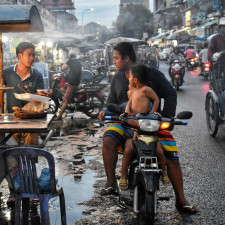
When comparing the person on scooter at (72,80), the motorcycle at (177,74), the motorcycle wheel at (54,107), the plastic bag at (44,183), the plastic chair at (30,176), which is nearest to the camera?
the plastic chair at (30,176)

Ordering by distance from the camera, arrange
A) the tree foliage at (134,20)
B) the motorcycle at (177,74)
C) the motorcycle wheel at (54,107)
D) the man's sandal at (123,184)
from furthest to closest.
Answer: the tree foliage at (134,20), the motorcycle at (177,74), the motorcycle wheel at (54,107), the man's sandal at (123,184)

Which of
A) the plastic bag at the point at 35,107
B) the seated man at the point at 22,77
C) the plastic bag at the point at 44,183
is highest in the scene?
the seated man at the point at 22,77

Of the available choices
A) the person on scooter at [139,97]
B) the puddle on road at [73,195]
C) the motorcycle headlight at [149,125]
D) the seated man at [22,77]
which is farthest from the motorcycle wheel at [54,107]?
the motorcycle headlight at [149,125]

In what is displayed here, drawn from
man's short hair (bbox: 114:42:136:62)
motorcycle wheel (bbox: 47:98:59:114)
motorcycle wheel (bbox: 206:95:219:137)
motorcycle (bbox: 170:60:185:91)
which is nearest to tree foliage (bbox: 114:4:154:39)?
motorcycle (bbox: 170:60:185:91)

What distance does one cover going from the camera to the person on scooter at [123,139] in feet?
13.5

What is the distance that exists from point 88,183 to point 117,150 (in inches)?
55.2

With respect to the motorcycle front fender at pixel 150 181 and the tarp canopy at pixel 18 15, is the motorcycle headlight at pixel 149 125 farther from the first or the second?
the tarp canopy at pixel 18 15

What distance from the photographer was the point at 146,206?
3467mm

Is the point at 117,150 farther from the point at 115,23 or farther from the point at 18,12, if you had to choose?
the point at 115,23

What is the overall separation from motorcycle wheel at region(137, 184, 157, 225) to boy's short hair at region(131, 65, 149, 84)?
1059mm

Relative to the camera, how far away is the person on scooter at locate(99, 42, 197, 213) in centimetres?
412

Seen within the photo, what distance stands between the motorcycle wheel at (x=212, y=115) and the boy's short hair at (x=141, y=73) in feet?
12.9

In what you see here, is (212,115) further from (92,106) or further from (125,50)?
(92,106)

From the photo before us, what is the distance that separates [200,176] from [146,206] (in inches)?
95.1
